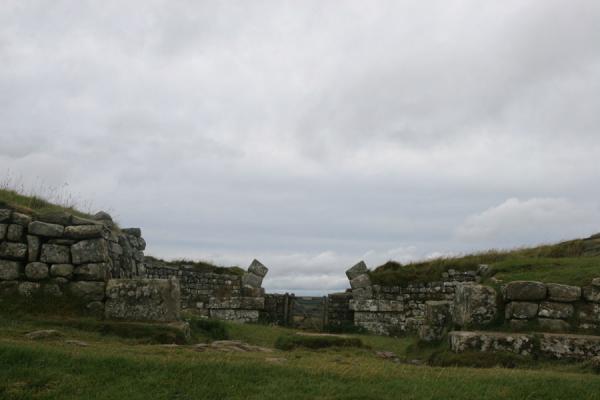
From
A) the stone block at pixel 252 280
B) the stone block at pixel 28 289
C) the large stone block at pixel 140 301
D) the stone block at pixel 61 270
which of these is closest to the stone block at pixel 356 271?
the stone block at pixel 252 280

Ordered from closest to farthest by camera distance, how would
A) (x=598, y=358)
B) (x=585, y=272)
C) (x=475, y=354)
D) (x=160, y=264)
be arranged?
(x=598, y=358), (x=475, y=354), (x=585, y=272), (x=160, y=264)

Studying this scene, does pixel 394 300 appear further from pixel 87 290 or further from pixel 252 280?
pixel 87 290

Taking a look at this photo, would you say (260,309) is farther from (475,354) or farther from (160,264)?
(475,354)

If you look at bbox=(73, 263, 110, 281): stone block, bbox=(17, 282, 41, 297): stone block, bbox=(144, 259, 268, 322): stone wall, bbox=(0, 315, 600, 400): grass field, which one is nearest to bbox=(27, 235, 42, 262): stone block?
bbox=(17, 282, 41, 297): stone block

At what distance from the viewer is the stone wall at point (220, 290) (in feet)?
72.6

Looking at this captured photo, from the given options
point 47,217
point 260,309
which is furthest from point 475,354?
point 260,309

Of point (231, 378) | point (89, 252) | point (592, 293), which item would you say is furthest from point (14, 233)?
point (592, 293)

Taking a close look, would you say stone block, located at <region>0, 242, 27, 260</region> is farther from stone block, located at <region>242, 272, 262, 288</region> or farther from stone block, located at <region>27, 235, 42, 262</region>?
stone block, located at <region>242, 272, 262, 288</region>

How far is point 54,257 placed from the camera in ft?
40.6

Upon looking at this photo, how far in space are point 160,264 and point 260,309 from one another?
475 centimetres

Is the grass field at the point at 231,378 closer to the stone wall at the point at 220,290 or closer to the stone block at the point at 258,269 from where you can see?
the stone wall at the point at 220,290

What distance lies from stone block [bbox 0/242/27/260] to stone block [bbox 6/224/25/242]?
4.4 inches

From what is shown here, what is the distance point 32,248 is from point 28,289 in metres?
0.85

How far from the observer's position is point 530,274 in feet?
40.5
